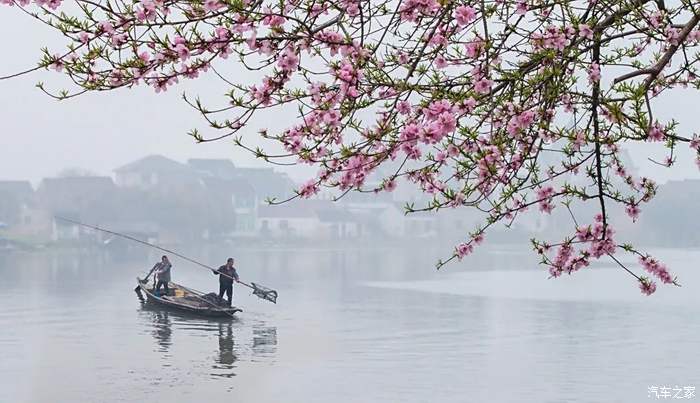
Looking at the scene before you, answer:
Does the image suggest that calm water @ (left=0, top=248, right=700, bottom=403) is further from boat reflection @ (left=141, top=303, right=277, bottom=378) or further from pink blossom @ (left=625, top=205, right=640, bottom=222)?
pink blossom @ (left=625, top=205, right=640, bottom=222)

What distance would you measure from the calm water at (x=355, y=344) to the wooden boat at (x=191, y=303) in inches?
29.0

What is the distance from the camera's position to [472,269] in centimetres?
8450

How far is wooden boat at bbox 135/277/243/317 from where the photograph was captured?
3456cm

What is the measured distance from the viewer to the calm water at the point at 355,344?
26.0 meters

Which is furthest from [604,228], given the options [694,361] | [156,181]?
[156,181]

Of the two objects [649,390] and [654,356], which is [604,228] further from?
[654,356]

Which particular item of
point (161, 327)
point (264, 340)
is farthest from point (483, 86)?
point (161, 327)

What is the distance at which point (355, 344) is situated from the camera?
34781 mm

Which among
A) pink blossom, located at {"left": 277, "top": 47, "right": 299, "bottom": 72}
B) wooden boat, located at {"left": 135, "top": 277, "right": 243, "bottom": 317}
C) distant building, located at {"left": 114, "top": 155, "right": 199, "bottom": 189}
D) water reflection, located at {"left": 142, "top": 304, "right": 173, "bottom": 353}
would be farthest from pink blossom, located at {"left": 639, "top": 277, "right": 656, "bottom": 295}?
distant building, located at {"left": 114, "top": 155, "right": 199, "bottom": 189}

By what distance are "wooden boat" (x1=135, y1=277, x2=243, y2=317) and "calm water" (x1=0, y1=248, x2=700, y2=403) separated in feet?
2.41

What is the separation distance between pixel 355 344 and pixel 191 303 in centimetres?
489

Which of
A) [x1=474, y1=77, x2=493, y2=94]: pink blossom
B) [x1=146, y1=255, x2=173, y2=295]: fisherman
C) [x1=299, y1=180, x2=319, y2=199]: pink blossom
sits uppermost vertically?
[x1=474, y1=77, x2=493, y2=94]: pink blossom

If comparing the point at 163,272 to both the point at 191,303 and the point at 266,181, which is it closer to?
the point at 191,303

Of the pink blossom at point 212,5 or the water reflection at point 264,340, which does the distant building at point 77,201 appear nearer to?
the water reflection at point 264,340
